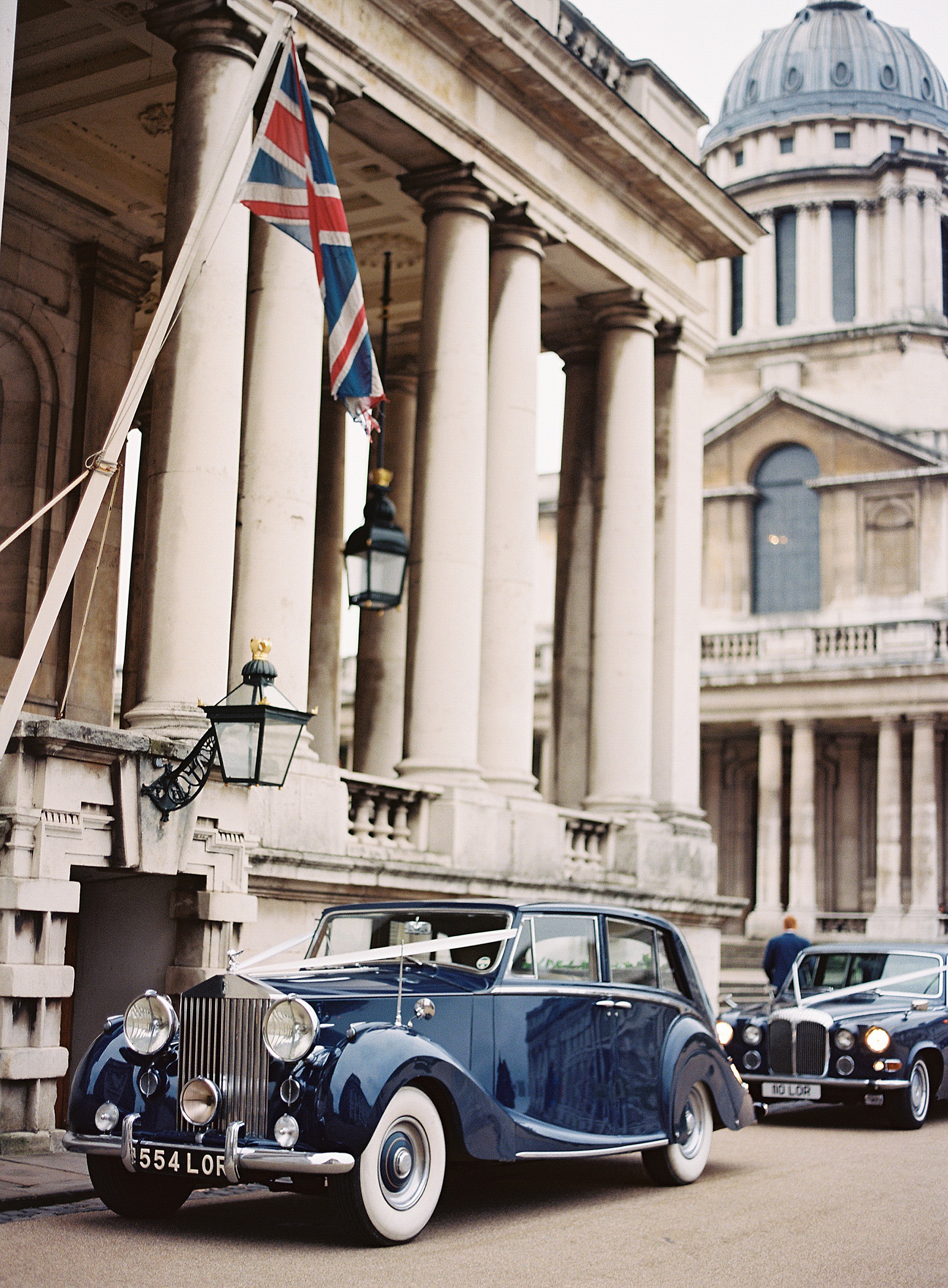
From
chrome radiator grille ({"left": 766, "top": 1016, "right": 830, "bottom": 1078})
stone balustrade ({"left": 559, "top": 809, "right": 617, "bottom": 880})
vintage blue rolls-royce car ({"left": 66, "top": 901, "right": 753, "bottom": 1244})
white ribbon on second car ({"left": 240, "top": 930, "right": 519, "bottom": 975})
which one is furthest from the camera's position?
stone balustrade ({"left": 559, "top": 809, "right": 617, "bottom": 880})

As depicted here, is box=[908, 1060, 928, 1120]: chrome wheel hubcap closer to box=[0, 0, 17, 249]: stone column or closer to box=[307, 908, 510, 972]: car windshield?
box=[307, 908, 510, 972]: car windshield

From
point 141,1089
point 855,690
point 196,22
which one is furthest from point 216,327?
point 855,690

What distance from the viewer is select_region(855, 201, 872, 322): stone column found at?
57.5 metres

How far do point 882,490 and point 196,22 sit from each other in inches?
1451

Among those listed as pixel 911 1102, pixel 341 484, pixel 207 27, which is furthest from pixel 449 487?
pixel 911 1102

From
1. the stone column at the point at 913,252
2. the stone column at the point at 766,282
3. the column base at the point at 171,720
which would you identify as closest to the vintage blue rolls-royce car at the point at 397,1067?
the column base at the point at 171,720

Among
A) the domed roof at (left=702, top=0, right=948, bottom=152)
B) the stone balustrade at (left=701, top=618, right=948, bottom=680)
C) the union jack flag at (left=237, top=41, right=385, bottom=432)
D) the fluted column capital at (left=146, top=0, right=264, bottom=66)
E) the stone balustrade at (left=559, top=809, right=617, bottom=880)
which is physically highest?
the domed roof at (left=702, top=0, right=948, bottom=152)

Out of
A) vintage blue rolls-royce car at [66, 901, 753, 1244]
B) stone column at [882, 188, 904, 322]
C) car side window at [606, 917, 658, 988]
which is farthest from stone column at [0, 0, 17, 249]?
stone column at [882, 188, 904, 322]

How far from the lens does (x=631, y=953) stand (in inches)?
413

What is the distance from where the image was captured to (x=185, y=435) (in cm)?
1432

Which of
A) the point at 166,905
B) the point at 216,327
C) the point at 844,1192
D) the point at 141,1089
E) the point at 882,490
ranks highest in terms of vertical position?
the point at 882,490

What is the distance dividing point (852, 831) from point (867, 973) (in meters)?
32.0

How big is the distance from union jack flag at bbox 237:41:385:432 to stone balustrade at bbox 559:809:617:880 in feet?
25.9

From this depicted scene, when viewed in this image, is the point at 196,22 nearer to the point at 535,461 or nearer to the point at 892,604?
the point at 535,461
